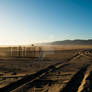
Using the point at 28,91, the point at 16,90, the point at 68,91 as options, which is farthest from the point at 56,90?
the point at 16,90

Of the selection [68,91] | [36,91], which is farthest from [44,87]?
[68,91]

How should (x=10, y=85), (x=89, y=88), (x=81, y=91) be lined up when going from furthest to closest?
1. (x=10, y=85)
2. (x=89, y=88)
3. (x=81, y=91)

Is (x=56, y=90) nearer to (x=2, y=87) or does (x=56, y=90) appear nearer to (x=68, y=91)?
(x=68, y=91)

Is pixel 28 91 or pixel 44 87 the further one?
pixel 44 87

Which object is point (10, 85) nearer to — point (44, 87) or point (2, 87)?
point (2, 87)

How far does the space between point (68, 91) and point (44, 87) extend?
1.46 metres

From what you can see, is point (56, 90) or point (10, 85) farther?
point (10, 85)

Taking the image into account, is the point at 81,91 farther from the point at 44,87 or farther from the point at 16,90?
the point at 16,90

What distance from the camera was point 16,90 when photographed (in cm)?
644

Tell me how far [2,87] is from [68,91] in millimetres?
3765

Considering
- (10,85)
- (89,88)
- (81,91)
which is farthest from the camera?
(10,85)

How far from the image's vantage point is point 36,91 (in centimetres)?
641

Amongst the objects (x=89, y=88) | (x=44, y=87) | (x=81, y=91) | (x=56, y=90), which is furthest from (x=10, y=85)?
(x=89, y=88)

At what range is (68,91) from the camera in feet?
20.7
